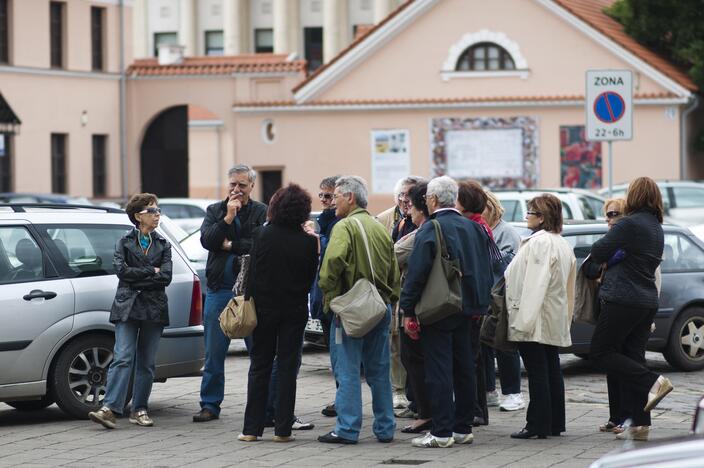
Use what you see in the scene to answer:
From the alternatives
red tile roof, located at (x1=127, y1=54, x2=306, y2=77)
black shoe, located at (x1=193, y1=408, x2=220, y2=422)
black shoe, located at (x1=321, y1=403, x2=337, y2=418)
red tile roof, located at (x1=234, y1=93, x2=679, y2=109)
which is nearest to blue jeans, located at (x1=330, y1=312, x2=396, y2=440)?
black shoe, located at (x1=321, y1=403, x2=337, y2=418)

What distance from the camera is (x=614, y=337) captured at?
1028cm

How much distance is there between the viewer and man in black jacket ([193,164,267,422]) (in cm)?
1091

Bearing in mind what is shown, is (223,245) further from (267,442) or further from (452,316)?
(452,316)

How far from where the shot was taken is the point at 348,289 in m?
10.1

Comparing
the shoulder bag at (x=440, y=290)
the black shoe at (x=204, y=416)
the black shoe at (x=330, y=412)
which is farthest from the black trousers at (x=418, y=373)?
the black shoe at (x=204, y=416)

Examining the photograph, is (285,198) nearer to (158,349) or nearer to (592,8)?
(158,349)

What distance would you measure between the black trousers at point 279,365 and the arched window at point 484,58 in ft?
105

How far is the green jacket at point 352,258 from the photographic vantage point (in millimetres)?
9977

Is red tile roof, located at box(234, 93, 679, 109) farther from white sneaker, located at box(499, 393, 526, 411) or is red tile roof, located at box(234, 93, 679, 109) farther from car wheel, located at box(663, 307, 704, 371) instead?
white sneaker, located at box(499, 393, 526, 411)

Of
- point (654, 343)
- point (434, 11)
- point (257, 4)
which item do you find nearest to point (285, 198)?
point (654, 343)

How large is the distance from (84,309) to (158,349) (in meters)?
0.68

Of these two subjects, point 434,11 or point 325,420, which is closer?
point 325,420

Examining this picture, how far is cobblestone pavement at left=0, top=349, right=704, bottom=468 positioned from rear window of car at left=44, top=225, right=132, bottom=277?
3.83 feet

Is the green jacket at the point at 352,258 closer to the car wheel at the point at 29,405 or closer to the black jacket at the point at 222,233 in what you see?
the black jacket at the point at 222,233
